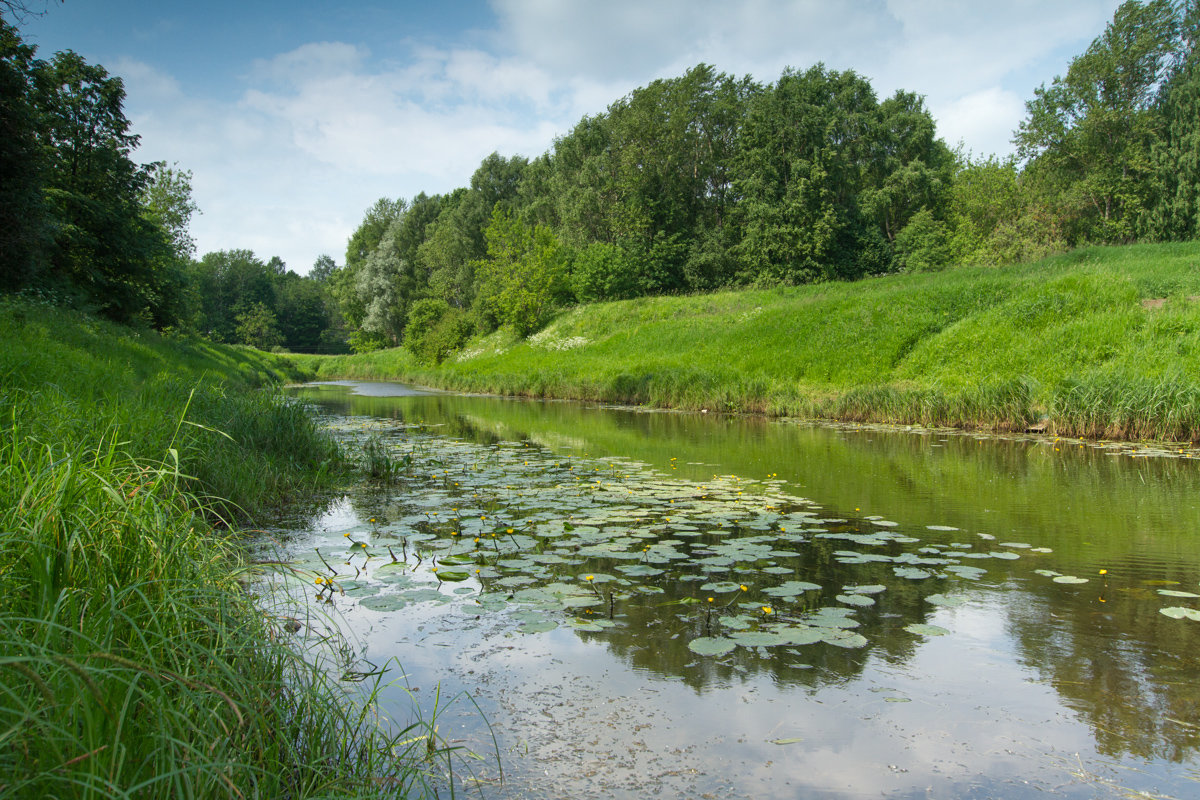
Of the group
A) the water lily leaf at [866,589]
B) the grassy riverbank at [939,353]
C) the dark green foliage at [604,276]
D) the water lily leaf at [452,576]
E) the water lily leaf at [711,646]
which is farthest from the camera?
the dark green foliage at [604,276]

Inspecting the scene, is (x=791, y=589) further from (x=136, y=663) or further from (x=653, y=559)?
(x=136, y=663)

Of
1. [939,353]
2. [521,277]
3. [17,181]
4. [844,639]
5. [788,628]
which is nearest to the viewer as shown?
[844,639]

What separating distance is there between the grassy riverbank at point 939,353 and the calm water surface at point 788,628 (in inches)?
174

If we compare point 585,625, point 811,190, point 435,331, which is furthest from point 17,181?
point 811,190

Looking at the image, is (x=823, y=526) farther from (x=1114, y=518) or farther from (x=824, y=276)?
(x=824, y=276)

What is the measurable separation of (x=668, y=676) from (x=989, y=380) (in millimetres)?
13942

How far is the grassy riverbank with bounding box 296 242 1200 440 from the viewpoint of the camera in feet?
41.8

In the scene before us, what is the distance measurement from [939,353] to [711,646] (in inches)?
664

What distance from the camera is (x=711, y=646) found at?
150 inches

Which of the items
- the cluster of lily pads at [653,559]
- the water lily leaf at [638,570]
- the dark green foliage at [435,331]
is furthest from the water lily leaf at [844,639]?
the dark green foliage at [435,331]

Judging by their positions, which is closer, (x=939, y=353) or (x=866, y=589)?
(x=866, y=589)

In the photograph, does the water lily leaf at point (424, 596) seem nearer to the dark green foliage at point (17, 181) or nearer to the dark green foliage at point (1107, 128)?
the dark green foliage at point (17, 181)

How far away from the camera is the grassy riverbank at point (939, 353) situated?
41.8 feet

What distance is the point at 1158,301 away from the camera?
1720cm
